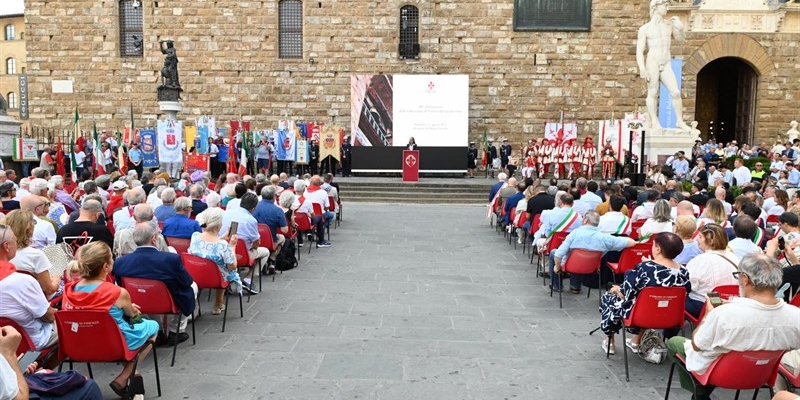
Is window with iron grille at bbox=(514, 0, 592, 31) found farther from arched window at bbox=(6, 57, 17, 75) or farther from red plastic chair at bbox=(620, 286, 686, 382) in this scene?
arched window at bbox=(6, 57, 17, 75)

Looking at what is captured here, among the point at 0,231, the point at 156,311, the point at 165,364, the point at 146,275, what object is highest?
the point at 0,231

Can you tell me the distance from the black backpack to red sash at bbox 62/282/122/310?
14.2ft

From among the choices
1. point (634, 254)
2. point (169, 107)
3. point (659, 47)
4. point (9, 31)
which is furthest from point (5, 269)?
point (9, 31)

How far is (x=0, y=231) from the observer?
370 cm

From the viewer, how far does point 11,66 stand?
47625 millimetres

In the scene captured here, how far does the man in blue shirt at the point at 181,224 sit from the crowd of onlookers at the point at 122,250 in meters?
0.01

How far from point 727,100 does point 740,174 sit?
528 inches

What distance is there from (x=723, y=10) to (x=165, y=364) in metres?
21.9

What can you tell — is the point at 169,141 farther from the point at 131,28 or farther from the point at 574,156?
the point at 574,156

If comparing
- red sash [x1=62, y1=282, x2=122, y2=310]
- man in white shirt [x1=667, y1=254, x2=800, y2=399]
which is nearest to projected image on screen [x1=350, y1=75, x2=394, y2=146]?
red sash [x1=62, y1=282, x2=122, y2=310]

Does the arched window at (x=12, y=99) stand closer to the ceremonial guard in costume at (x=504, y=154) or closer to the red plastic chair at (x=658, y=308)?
the ceremonial guard in costume at (x=504, y=154)

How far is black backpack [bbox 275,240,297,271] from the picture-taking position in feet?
26.8

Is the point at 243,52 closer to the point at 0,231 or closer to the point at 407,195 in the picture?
the point at 407,195

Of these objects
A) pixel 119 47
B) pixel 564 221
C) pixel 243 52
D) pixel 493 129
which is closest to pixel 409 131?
pixel 493 129
